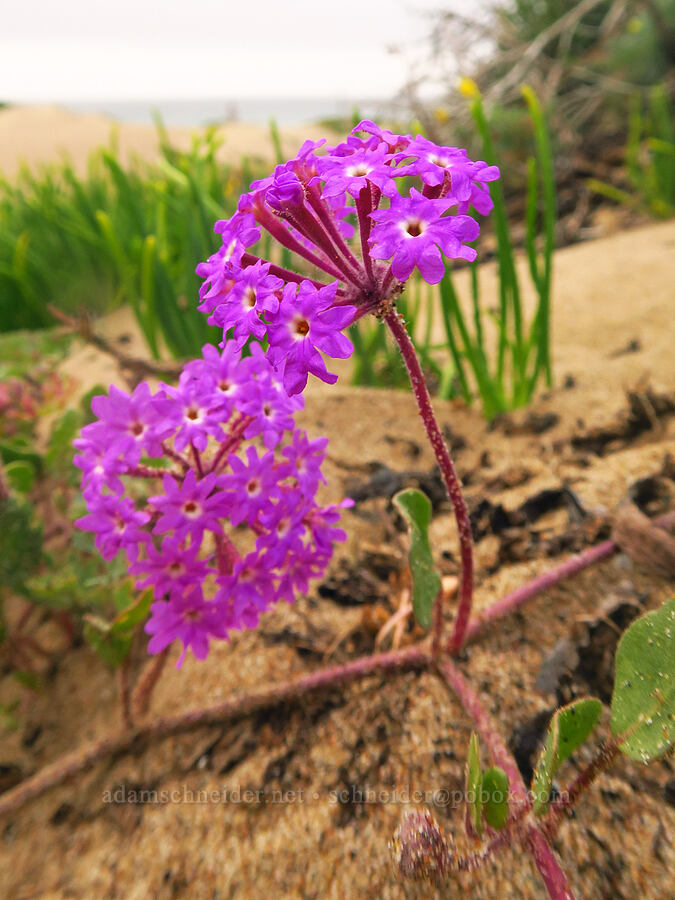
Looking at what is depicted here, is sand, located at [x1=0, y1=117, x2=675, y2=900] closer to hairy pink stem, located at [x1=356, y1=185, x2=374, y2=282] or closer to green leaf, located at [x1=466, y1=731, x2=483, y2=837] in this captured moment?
green leaf, located at [x1=466, y1=731, x2=483, y2=837]

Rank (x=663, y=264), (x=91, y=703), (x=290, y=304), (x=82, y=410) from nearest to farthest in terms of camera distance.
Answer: (x=290, y=304) < (x=91, y=703) < (x=82, y=410) < (x=663, y=264)

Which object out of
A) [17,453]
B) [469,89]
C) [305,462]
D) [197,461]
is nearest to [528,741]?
[305,462]

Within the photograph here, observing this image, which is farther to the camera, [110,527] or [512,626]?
[512,626]

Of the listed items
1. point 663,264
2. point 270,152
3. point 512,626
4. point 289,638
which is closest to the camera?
point 512,626

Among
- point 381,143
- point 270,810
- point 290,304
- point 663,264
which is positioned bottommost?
point 270,810

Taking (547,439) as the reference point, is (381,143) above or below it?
above

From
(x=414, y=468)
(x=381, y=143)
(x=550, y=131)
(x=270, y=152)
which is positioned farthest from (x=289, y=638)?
(x=270, y=152)

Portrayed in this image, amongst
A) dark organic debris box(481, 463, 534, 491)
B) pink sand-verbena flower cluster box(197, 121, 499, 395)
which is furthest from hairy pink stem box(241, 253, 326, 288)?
dark organic debris box(481, 463, 534, 491)

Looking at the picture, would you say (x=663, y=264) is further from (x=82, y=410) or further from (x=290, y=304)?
(x=290, y=304)
